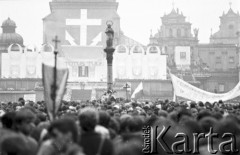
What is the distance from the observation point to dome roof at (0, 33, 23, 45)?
101 metres

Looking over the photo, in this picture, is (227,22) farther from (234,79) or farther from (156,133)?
(156,133)

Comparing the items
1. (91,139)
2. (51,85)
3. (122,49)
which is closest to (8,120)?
(51,85)

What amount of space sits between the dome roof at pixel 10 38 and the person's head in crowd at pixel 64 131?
93225mm

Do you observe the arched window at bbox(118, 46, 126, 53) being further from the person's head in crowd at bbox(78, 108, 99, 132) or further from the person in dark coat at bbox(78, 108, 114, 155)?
the person's head in crowd at bbox(78, 108, 99, 132)

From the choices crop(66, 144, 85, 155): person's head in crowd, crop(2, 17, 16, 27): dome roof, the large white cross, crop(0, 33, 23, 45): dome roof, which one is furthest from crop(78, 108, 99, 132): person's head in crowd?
crop(2, 17, 16, 27): dome roof

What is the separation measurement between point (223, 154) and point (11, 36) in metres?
94.1

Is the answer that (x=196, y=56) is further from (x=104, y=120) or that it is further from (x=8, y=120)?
(x=8, y=120)

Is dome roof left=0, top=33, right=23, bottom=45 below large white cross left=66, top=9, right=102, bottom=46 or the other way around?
below

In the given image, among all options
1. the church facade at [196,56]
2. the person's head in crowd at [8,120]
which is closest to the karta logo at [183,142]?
the person's head in crowd at [8,120]

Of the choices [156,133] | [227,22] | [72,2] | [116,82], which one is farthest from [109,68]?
[227,22]

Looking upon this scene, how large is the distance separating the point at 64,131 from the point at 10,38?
94428 millimetres

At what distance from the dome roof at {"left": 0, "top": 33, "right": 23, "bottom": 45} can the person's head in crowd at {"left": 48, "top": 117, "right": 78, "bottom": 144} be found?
93.2 m

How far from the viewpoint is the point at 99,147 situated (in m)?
9.55

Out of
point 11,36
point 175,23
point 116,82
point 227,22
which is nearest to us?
point 116,82
